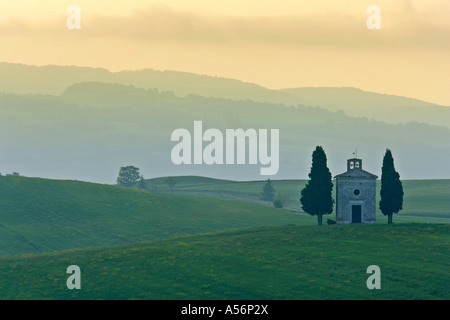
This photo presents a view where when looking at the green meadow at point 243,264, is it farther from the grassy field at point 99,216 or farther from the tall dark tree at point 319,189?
the tall dark tree at point 319,189

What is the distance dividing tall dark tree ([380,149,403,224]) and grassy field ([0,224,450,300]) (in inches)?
315

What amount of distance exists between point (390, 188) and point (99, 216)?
5550 cm

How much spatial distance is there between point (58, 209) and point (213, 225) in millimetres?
27153

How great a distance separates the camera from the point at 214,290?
218 feet

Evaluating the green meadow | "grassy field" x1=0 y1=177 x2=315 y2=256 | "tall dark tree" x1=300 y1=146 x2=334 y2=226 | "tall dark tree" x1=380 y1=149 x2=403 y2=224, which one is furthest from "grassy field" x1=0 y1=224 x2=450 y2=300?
"grassy field" x1=0 y1=177 x2=315 y2=256

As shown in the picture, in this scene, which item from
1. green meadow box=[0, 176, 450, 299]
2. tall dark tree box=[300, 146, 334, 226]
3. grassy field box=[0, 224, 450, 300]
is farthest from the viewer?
tall dark tree box=[300, 146, 334, 226]

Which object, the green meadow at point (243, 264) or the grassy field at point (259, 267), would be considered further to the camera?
the green meadow at point (243, 264)

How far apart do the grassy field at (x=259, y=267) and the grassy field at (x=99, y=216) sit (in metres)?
26.7

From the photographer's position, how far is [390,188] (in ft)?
328

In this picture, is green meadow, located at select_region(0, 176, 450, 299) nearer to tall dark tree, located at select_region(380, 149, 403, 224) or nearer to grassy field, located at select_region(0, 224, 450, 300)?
grassy field, located at select_region(0, 224, 450, 300)

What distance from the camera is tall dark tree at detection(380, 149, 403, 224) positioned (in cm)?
9969

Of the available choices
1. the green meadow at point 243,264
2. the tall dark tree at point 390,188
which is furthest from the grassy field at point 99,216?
the tall dark tree at point 390,188

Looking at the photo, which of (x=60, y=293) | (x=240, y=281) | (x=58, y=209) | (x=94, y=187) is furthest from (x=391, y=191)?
(x=94, y=187)

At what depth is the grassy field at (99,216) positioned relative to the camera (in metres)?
118
